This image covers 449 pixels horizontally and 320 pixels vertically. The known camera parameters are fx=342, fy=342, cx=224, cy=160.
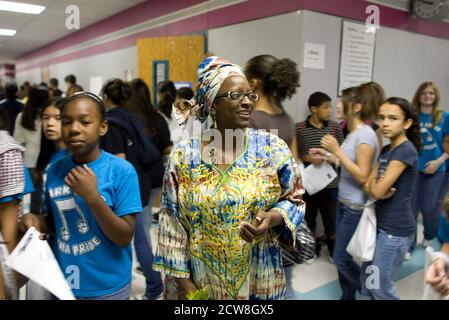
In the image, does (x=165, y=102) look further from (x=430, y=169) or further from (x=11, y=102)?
(x=430, y=169)

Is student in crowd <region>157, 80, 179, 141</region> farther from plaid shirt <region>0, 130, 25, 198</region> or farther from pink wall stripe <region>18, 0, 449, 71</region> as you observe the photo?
plaid shirt <region>0, 130, 25, 198</region>

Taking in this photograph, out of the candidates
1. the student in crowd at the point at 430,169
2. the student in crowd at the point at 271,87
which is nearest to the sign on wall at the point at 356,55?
the student in crowd at the point at 271,87

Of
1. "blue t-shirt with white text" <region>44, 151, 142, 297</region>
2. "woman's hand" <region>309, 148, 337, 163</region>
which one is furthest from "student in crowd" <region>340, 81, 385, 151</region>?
"blue t-shirt with white text" <region>44, 151, 142, 297</region>

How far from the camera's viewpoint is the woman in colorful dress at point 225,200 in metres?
0.81

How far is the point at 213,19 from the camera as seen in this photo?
56.5 inches

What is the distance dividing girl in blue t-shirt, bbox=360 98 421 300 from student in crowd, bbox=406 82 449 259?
90 cm

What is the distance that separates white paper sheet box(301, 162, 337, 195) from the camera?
1635 millimetres

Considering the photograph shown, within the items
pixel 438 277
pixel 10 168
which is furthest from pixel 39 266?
pixel 438 277

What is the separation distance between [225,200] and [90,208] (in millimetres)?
Result: 364

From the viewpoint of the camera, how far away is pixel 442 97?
2.01 metres

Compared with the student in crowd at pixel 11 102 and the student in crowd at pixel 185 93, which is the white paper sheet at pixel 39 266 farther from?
the student in crowd at pixel 185 93

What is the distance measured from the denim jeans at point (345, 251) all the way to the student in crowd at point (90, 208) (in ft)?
3.97
